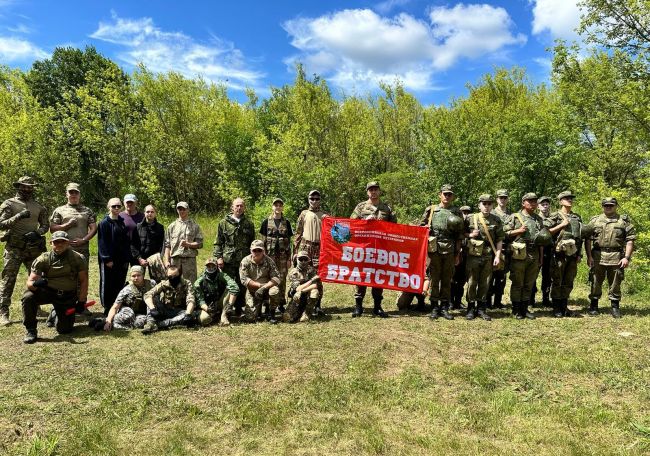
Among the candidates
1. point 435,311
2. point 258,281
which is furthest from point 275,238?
point 435,311

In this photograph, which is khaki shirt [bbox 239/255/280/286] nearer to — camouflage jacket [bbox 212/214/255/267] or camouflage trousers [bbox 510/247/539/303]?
camouflage jacket [bbox 212/214/255/267]

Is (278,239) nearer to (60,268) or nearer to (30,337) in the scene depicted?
(60,268)

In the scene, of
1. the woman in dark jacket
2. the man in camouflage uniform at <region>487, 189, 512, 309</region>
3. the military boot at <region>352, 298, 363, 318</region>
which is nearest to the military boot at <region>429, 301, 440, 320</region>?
the man in camouflage uniform at <region>487, 189, 512, 309</region>

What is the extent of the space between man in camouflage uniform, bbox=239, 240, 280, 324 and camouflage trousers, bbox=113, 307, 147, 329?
1702mm

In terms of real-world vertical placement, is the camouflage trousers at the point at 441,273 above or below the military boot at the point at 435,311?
above

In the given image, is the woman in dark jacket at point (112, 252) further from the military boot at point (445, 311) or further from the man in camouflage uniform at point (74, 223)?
the military boot at point (445, 311)

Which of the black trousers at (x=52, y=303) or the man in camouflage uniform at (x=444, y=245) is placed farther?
the man in camouflage uniform at (x=444, y=245)

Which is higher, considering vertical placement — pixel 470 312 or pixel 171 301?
pixel 470 312

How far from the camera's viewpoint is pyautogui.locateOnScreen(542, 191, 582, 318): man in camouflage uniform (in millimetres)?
7828

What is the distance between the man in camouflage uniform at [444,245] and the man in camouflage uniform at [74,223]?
6.01 metres

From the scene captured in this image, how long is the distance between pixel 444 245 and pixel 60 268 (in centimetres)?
625

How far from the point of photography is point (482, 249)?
7.37 meters

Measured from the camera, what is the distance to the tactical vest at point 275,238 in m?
7.95

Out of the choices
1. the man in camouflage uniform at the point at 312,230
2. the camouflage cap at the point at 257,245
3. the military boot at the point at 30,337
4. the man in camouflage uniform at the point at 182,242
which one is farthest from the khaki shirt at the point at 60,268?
the man in camouflage uniform at the point at 312,230
